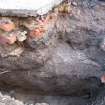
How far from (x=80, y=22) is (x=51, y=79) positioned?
496mm

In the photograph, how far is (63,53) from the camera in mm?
2342

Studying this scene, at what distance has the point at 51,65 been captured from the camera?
7.70ft

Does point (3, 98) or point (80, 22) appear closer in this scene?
point (3, 98)

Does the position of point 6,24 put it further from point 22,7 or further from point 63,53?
point 63,53

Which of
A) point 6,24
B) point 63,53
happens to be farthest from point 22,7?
point 63,53

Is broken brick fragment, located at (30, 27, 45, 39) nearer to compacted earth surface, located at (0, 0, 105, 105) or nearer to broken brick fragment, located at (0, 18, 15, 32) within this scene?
compacted earth surface, located at (0, 0, 105, 105)

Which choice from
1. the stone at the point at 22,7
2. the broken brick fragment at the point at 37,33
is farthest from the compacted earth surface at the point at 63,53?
the stone at the point at 22,7

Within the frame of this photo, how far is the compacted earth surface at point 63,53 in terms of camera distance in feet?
7.20

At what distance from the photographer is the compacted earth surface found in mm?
2193

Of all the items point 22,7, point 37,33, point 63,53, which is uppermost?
point 22,7

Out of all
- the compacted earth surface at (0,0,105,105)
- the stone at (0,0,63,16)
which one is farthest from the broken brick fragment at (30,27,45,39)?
the stone at (0,0,63,16)

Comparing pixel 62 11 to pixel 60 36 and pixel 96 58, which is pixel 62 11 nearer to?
pixel 60 36

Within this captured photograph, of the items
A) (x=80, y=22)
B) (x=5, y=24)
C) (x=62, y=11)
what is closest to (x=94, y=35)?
(x=80, y=22)

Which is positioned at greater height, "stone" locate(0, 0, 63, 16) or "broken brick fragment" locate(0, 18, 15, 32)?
"stone" locate(0, 0, 63, 16)
